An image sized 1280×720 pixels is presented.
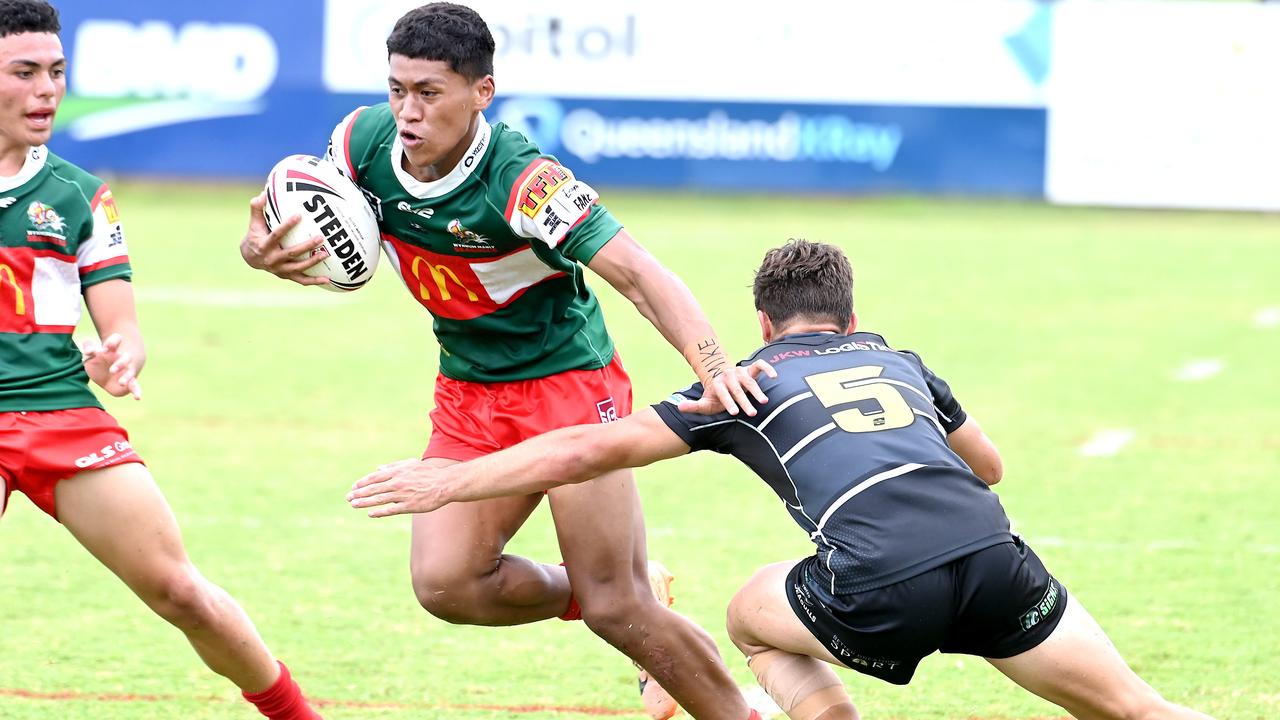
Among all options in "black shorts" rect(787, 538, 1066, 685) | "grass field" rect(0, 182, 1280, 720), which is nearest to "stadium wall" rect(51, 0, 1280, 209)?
"grass field" rect(0, 182, 1280, 720)

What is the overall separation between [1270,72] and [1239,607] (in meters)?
16.4

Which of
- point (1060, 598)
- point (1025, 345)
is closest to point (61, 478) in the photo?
point (1060, 598)

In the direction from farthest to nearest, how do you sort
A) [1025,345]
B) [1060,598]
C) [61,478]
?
[1025,345], [61,478], [1060,598]

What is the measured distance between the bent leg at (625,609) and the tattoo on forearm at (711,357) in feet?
2.11

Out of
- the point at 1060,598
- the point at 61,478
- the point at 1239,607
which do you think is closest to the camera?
the point at 1060,598

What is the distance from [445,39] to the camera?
194 inches

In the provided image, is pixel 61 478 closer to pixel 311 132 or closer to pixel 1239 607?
pixel 1239 607

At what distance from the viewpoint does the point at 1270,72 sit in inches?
848

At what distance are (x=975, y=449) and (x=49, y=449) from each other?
254 cm

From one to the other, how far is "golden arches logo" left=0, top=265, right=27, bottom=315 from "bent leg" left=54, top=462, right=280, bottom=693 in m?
0.49

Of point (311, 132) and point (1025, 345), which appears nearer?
point (1025, 345)

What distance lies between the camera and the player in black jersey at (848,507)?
4.20m

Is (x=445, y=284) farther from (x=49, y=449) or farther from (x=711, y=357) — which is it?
(x=49, y=449)

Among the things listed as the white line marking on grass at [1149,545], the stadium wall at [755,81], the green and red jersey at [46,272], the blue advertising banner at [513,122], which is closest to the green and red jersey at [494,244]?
the green and red jersey at [46,272]
